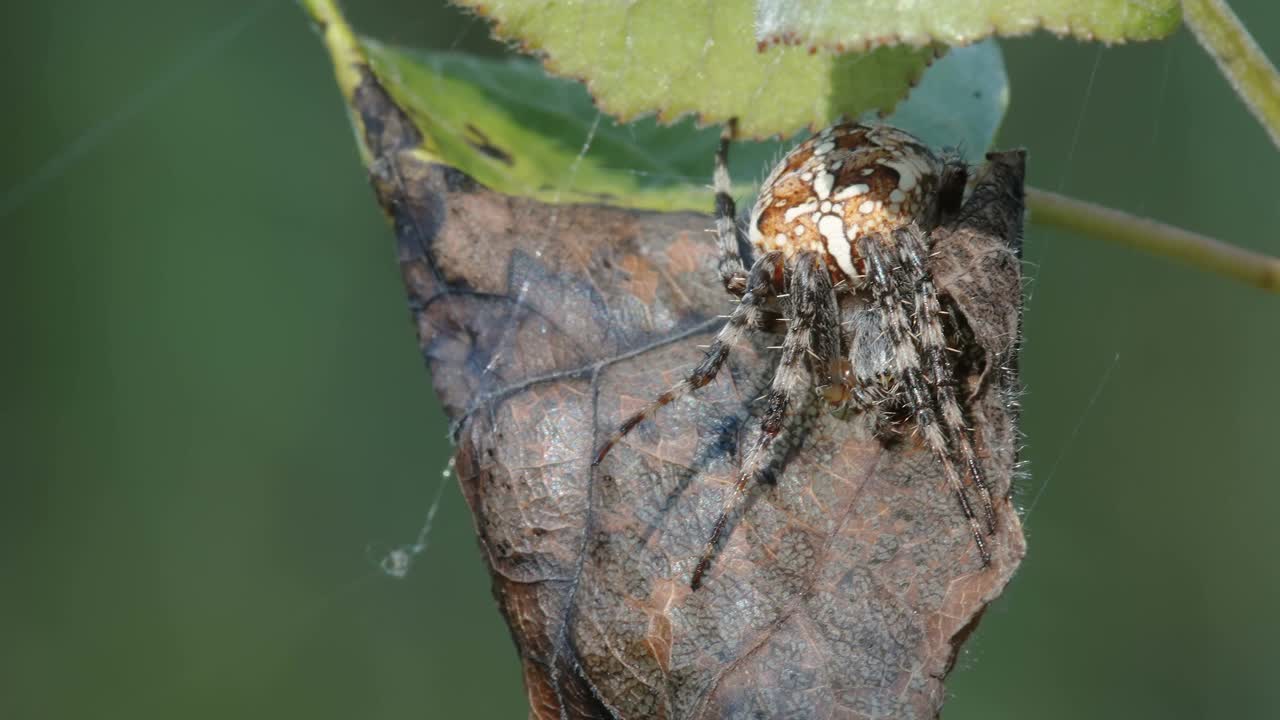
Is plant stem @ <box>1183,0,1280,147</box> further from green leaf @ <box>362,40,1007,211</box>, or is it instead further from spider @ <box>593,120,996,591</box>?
green leaf @ <box>362,40,1007,211</box>

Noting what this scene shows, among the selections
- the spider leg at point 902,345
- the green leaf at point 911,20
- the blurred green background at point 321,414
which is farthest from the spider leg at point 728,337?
the blurred green background at point 321,414

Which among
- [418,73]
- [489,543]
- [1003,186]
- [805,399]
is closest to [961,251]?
[1003,186]

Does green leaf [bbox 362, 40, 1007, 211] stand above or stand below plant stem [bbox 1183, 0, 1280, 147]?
above

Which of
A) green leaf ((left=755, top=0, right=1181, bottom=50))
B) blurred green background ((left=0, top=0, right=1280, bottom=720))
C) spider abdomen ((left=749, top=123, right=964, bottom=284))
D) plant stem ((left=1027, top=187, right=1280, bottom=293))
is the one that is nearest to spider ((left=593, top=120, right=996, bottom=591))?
spider abdomen ((left=749, top=123, right=964, bottom=284))

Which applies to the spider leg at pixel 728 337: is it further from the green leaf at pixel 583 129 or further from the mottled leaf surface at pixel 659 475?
the green leaf at pixel 583 129

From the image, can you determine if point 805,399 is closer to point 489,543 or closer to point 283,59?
point 489,543

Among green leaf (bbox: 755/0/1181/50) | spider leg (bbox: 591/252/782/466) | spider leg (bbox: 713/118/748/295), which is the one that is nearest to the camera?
green leaf (bbox: 755/0/1181/50)

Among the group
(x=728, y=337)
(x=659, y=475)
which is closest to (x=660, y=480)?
(x=659, y=475)
